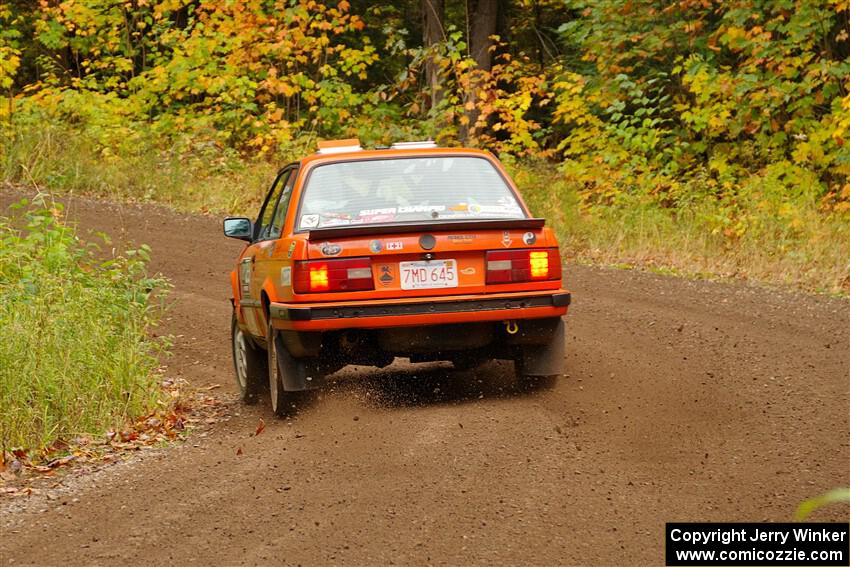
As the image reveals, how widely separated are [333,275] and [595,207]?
37.8 feet

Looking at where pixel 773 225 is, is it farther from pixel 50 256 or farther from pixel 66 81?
pixel 66 81

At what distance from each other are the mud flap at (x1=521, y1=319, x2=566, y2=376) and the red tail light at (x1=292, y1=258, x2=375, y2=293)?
1.30 meters

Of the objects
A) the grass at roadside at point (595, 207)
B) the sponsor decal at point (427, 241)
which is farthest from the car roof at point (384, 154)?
the grass at roadside at point (595, 207)

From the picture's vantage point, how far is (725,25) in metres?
19.9

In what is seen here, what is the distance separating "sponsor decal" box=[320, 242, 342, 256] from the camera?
23.9ft

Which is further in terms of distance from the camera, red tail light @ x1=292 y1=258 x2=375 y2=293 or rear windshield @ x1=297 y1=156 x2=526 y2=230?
rear windshield @ x1=297 y1=156 x2=526 y2=230

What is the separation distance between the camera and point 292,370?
760 cm


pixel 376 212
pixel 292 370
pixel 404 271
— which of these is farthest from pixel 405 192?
pixel 292 370

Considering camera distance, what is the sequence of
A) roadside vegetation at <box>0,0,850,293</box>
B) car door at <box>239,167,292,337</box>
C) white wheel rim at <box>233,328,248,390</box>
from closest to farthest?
car door at <box>239,167,292,337</box> → white wheel rim at <box>233,328,248,390</box> → roadside vegetation at <box>0,0,850,293</box>

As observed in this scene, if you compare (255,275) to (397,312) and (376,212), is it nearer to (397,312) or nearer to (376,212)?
(376,212)

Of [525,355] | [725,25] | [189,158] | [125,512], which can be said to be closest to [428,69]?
[189,158]

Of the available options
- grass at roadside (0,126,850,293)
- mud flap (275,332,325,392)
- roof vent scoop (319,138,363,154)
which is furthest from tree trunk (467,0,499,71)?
mud flap (275,332,325,392)

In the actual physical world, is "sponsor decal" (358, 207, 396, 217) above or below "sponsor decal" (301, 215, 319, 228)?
above

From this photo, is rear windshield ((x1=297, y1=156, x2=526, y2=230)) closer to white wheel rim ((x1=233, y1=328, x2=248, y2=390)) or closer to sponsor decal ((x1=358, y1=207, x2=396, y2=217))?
sponsor decal ((x1=358, y1=207, x2=396, y2=217))
